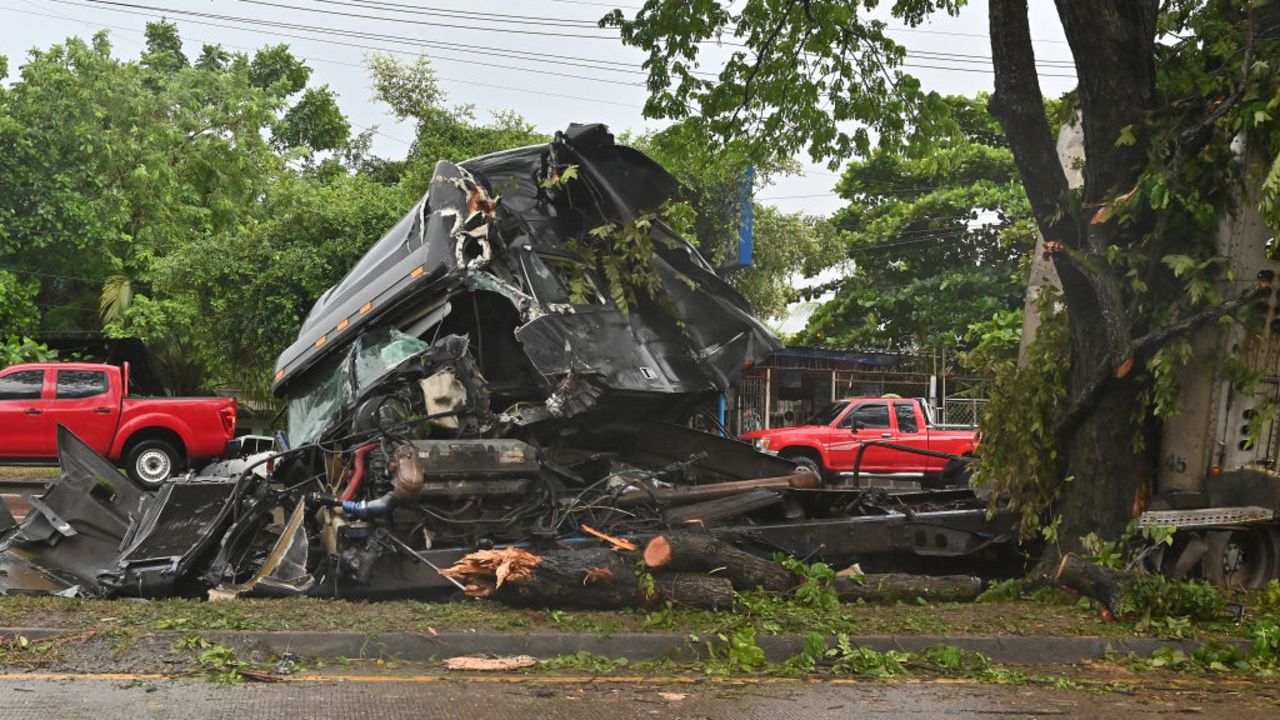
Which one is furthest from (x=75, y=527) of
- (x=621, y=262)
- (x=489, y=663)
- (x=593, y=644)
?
(x=621, y=262)

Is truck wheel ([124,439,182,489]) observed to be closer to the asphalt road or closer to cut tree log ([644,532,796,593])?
cut tree log ([644,532,796,593])

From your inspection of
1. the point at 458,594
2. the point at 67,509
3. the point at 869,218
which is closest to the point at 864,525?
the point at 458,594

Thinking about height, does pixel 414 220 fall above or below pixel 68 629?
above

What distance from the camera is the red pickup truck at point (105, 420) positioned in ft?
55.5

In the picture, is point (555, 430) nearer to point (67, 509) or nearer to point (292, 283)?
point (67, 509)

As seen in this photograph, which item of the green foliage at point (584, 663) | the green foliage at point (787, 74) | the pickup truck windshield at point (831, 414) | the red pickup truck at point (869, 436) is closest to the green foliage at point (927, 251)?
the pickup truck windshield at point (831, 414)

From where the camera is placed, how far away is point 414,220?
29.5 feet

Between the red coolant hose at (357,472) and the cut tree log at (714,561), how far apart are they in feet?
6.49

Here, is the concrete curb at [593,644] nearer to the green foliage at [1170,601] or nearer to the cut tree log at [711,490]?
the green foliage at [1170,601]

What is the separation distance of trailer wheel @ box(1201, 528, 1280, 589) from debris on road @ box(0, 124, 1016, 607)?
1.39 metres

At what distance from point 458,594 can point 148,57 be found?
28184 mm

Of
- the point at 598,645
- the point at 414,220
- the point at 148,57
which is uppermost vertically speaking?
the point at 148,57

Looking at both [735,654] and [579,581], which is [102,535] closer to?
[579,581]

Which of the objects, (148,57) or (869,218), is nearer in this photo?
(148,57)
